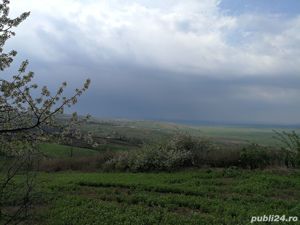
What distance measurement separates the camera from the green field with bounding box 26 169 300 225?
9.99 m

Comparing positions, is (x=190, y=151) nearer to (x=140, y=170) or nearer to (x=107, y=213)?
(x=140, y=170)

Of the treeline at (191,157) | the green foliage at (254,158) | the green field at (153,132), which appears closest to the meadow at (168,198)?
the green foliage at (254,158)

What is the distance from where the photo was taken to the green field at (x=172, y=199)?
9991 millimetres

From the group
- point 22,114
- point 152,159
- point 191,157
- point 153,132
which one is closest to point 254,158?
point 191,157

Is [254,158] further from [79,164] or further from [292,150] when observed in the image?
[79,164]

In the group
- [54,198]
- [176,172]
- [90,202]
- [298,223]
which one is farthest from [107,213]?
[176,172]

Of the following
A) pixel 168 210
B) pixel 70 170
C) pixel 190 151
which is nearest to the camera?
pixel 168 210

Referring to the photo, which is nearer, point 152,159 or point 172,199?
point 172,199

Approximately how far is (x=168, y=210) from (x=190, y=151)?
33.5 ft

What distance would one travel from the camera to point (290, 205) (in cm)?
1095

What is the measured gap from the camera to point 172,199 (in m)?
12.0

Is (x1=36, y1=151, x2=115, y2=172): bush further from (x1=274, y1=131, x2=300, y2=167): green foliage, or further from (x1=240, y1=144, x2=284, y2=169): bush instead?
(x1=274, y1=131, x2=300, y2=167): green foliage

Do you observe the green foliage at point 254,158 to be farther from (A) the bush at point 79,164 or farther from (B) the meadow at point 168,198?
(A) the bush at point 79,164

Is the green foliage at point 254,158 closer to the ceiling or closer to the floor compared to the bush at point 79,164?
closer to the ceiling
